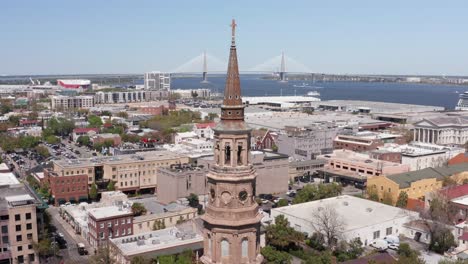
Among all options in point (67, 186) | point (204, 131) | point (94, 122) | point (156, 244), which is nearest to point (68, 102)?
point (94, 122)

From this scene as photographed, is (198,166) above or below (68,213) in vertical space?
above

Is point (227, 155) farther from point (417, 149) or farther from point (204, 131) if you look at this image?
point (204, 131)

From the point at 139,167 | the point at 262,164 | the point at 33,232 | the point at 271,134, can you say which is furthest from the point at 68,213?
the point at 271,134

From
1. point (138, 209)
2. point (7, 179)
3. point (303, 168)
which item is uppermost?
point (7, 179)

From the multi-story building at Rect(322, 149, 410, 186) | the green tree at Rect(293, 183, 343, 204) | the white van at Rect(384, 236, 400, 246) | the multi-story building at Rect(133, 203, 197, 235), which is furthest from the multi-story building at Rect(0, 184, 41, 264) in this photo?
the multi-story building at Rect(322, 149, 410, 186)

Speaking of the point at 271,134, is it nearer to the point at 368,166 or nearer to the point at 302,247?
the point at 368,166
